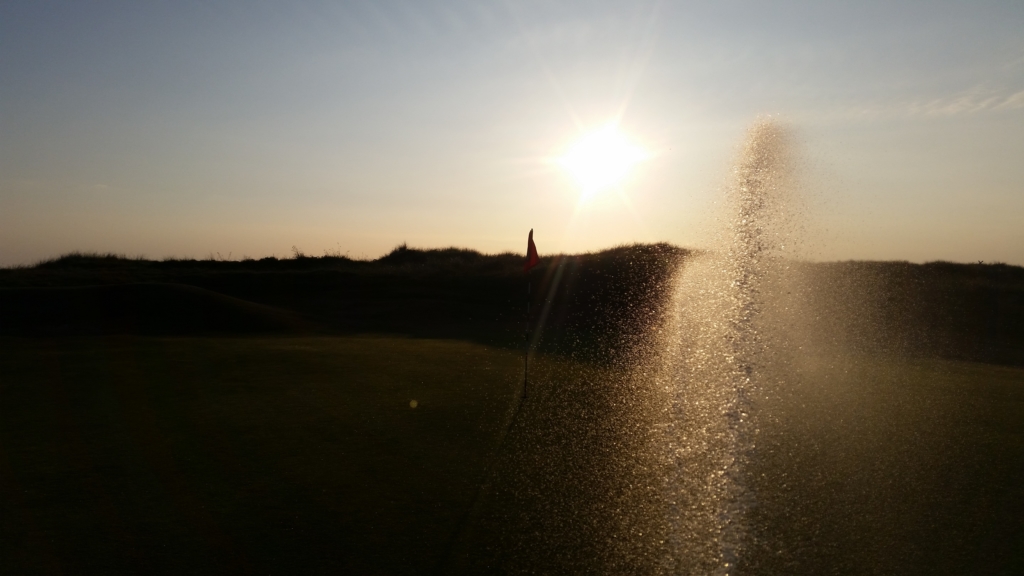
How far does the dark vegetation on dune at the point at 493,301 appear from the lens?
1948 cm

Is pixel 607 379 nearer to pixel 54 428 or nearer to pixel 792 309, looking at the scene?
pixel 54 428

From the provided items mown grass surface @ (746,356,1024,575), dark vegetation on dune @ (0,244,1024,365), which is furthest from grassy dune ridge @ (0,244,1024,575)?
dark vegetation on dune @ (0,244,1024,365)

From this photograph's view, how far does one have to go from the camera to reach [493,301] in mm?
26766

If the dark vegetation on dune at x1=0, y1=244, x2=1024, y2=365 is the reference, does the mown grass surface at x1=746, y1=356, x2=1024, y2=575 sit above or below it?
below

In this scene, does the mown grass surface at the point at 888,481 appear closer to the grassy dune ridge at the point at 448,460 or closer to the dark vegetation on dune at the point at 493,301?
the grassy dune ridge at the point at 448,460

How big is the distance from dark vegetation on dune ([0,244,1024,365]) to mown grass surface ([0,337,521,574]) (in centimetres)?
622

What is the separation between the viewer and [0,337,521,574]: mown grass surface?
4.84 m

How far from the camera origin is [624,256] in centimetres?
3017

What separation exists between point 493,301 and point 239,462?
20.1 m

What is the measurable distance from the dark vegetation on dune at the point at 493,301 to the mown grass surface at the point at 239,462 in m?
6.22

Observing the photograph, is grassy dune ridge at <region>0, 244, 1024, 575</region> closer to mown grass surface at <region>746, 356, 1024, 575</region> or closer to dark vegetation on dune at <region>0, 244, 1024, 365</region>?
mown grass surface at <region>746, 356, 1024, 575</region>

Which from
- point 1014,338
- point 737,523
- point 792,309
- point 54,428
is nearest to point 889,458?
point 737,523

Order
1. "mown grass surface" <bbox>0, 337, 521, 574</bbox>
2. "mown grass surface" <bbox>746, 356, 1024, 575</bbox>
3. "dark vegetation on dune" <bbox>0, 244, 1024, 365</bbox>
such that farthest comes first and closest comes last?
"dark vegetation on dune" <bbox>0, 244, 1024, 365</bbox>, "mown grass surface" <bbox>0, 337, 521, 574</bbox>, "mown grass surface" <bbox>746, 356, 1024, 575</bbox>

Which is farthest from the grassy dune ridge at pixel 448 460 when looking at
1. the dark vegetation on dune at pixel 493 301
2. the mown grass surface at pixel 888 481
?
the dark vegetation on dune at pixel 493 301
